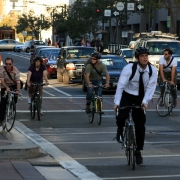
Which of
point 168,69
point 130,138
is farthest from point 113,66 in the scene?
point 130,138

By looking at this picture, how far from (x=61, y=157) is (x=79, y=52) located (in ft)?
69.8

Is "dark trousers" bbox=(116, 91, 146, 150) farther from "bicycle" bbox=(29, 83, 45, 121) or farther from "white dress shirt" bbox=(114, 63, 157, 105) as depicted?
"bicycle" bbox=(29, 83, 45, 121)

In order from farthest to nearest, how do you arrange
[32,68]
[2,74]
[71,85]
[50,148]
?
[71,85], [32,68], [2,74], [50,148]

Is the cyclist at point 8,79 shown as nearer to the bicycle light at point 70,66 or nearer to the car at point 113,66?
the car at point 113,66

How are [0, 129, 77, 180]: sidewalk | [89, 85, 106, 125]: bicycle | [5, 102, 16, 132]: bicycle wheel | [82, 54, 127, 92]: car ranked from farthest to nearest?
[82, 54, 127, 92]: car < [89, 85, 106, 125]: bicycle < [5, 102, 16, 132]: bicycle wheel < [0, 129, 77, 180]: sidewalk

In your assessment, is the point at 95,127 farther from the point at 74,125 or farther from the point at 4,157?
the point at 4,157

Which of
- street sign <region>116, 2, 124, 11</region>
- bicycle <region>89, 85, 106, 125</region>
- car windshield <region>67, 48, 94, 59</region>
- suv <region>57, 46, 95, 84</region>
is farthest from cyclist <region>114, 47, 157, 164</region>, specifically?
street sign <region>116, 2, 124, 11</region>

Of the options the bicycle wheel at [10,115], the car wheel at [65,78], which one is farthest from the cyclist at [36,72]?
the car wheel at [65,78]

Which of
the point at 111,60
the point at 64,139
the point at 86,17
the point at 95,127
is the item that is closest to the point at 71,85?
the point at 111,60

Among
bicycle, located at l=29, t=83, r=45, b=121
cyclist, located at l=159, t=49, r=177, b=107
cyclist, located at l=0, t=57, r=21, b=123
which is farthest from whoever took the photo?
cyclist, located at l=159, t=49, r=177, b=107

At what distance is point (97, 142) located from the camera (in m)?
13.4

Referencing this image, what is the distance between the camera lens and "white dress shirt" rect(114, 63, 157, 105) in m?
10.1

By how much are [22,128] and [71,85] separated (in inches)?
606

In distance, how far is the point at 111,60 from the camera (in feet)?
93.2
